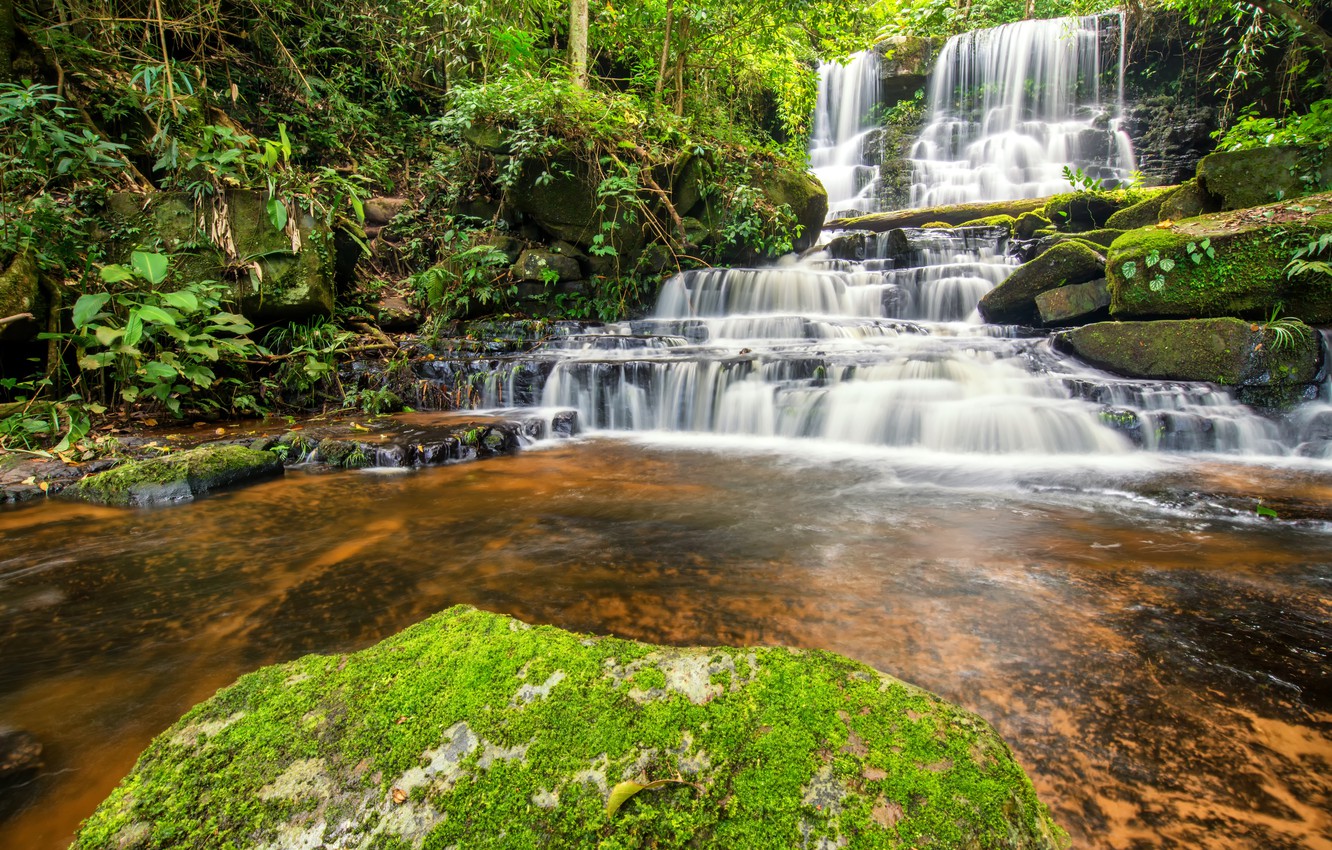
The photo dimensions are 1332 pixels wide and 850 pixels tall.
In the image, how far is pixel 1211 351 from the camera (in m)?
5.55

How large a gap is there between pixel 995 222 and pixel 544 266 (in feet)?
30.2

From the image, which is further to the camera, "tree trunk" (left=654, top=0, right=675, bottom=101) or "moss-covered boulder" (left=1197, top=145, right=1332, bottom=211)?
"tree trunk" (left=654, top=0, right=675, bottom=101)

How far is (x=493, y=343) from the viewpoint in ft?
27.1

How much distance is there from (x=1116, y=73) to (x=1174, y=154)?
10.9 feet

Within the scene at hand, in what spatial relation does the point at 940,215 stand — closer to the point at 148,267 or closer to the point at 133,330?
the point at 148,267

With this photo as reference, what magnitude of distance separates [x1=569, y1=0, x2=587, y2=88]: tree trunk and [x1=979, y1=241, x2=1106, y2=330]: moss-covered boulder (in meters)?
6.93

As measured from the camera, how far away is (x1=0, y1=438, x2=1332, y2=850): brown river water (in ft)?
4.66

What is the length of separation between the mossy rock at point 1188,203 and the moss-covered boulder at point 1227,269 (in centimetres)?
162

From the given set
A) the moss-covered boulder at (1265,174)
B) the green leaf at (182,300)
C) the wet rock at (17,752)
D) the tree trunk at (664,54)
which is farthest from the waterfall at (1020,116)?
the wet rock at (17,752)

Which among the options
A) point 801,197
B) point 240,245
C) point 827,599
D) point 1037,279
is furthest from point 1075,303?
A: point 240,245

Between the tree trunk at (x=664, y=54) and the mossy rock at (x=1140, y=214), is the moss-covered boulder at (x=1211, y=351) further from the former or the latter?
the tree trunk at (x=664, y=54)

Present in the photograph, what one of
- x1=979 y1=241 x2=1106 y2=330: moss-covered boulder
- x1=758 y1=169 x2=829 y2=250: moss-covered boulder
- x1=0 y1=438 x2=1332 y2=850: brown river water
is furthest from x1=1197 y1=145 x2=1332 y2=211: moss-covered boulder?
x1=758 y1=169 x2=829 y2=250: moss-covered boulder

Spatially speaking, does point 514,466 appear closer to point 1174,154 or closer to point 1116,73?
point 1174,154

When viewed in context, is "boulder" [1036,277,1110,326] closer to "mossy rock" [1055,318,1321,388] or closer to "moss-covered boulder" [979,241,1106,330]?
"moss-covered boulder" [979,241,1106,330]
